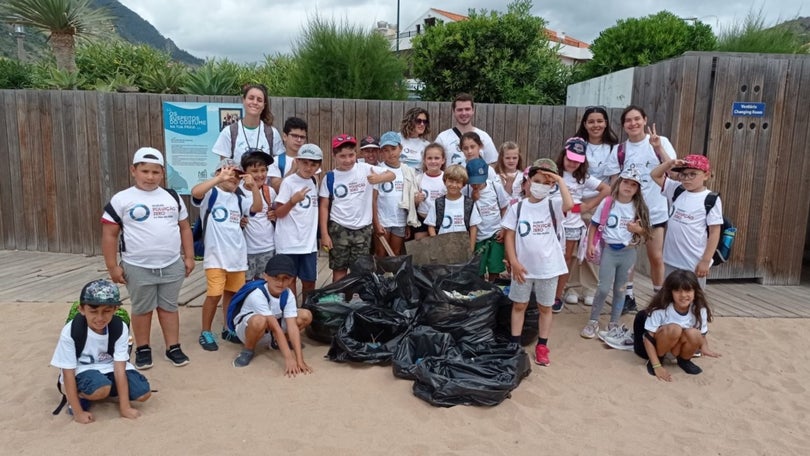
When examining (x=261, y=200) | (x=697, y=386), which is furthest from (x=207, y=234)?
(x=697, y=386)

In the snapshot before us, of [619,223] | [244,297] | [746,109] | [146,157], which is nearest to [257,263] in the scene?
[244,297]

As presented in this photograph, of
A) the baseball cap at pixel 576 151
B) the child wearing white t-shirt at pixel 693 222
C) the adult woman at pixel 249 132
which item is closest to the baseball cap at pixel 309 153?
the adult woman at pixel 249 132

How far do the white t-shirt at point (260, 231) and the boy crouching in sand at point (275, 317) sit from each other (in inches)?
19.0

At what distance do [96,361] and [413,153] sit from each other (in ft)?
10.8

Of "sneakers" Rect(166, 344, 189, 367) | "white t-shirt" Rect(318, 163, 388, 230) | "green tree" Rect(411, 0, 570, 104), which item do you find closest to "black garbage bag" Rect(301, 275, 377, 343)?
"white t-shirt" Rect(318, 163, 388, 230)

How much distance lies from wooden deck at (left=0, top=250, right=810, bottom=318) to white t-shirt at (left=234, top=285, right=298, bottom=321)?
1.66 m

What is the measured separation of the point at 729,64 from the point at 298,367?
5872 millimetres

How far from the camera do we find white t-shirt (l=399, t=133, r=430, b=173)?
5.43m

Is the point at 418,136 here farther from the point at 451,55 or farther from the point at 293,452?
the point at 451,55

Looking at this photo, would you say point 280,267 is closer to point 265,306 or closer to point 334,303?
point 265,306

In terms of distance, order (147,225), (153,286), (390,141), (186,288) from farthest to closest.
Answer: (186,288) → (390,141) → (153,286) → (147,225)

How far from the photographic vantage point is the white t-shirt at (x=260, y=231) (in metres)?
4.53

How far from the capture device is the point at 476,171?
490 centimetres

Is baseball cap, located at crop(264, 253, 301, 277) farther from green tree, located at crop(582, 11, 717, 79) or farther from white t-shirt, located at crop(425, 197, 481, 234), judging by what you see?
green tree, located at crop(582, 11, 717, 79)
